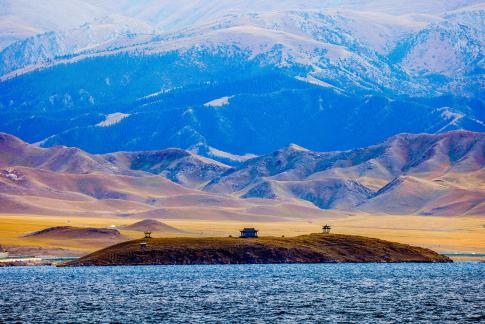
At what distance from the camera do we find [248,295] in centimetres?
13238

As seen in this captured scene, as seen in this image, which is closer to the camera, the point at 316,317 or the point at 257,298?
the point at 316,317

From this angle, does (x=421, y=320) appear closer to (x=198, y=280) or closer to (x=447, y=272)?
(x=198, y=280)

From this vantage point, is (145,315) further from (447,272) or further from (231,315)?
(447,272)

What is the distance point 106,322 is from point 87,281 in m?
55.6

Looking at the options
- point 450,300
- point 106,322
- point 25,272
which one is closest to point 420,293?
point 450,300

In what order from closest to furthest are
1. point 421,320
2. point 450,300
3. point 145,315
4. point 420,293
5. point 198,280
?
point 421,320 → point 145,315 → point 450,300 → point 420,293 → point 198,280

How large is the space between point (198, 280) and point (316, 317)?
53.4 meters

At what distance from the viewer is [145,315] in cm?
11156

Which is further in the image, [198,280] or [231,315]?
[198,280]

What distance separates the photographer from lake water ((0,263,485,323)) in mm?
109875

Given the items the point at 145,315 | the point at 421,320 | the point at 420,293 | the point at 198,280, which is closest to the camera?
the point at 421,320

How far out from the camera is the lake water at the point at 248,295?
10988 centimetres

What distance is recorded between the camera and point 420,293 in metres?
133

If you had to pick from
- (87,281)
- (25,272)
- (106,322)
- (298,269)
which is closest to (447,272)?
(298,269)
